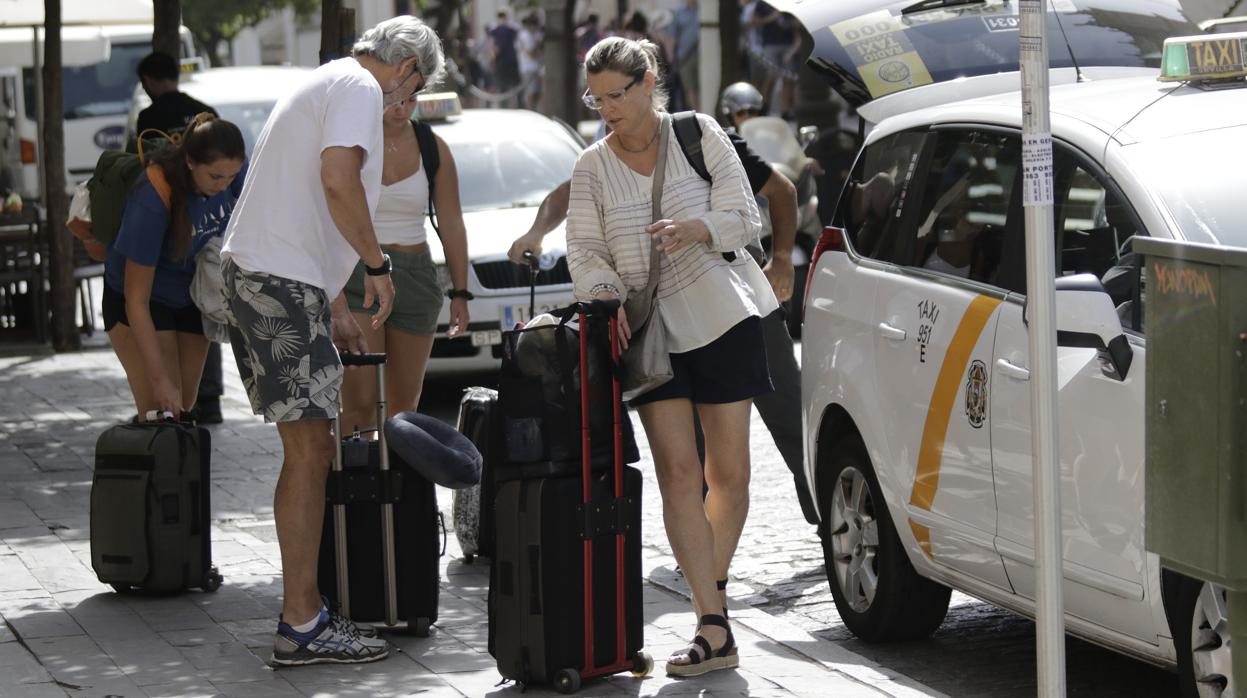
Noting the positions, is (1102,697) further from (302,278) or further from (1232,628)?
(302,278)

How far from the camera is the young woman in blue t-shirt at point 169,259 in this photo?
6.59 metres

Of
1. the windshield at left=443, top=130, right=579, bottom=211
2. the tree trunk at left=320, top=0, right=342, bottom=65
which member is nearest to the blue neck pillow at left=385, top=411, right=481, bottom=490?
the tree trunk at left=320, top=0, right=342, bottom=65

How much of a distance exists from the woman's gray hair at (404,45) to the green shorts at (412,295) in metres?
0.98

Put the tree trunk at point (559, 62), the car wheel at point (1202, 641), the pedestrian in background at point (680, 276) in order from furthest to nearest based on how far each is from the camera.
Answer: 1. the tree trunk at point (559, 62)
2. the pedestrian in background at point (680, 276)
3. the car wheel at point (1202, 641)

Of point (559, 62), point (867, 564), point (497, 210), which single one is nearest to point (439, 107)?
point (497, 210)

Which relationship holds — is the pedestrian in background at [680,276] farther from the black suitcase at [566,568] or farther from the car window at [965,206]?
the car window at [965,206]

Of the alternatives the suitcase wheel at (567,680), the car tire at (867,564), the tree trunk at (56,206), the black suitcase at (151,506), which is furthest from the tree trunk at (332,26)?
the tree trunk at (56,206)

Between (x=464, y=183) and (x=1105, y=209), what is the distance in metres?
7.90

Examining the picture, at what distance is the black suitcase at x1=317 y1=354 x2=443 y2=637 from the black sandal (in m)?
0.92

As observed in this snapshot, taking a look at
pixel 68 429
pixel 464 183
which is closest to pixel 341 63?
pixel 68 429

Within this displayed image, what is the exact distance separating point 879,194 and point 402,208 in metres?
1.65

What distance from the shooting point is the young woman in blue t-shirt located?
6.59 meters

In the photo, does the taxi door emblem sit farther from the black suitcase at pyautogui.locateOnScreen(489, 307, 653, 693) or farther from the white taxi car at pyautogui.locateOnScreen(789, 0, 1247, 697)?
the black suitcase at pyautogui.locateOnScreen(489, 307, 653, 693)

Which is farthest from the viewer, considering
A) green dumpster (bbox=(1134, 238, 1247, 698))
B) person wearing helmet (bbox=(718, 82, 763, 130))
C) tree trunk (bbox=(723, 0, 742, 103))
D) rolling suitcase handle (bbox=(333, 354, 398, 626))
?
tree trunk (bbox=(723, 0, 742, 103))
